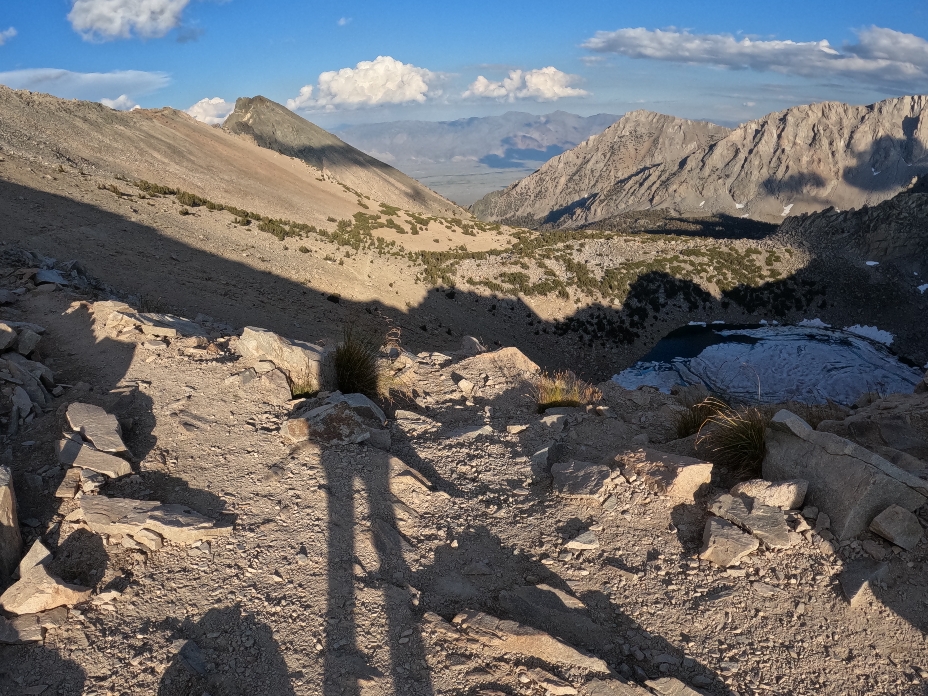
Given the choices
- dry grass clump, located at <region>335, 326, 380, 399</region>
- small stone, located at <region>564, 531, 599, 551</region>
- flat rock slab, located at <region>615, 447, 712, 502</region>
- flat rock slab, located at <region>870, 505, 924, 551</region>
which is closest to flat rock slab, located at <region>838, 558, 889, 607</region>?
flat rock slab, located at <region>870, 505, 924, 551</region>

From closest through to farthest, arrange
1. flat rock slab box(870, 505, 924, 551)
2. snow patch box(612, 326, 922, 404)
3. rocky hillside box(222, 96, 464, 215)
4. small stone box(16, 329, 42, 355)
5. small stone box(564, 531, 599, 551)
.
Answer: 1. flat rock slab box(870, 505, 924, 551)
2. small stone box(564, 531, 599, 551)
3. small stone box(16, 329, 42, 355)
4. snow patch box(612, 326, 922, 404)
5. rocky hillside box(222, 96, 464, 215)

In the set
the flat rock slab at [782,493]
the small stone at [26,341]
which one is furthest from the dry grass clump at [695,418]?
the small stone at [26,341]

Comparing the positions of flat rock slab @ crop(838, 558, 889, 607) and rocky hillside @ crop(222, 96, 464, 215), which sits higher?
rocky hillside @ crop(222, 96, 464, 215)

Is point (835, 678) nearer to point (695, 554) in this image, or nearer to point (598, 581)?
point (695, 554)

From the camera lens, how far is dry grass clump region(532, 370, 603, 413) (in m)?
9.24

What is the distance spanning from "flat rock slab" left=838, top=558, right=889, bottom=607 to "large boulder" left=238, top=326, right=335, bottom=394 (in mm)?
6991

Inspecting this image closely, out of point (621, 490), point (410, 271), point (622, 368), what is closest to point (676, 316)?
point (622, 368)

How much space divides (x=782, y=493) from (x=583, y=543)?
220 centimetres

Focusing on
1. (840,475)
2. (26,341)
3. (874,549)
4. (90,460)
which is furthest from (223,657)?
(26,341)

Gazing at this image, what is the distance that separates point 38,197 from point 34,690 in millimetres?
26728

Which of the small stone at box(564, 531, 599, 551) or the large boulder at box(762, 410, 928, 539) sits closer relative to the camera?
the large boulder at box(762, 410, 928, 539)

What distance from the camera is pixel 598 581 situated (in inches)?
208

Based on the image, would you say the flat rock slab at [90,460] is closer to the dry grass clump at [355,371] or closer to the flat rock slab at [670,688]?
the dry grass clump at [355,371]

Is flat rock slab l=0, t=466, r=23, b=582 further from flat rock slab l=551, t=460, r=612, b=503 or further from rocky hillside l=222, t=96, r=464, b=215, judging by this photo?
rocky hillside l=222, t=96, r=464, b=215
